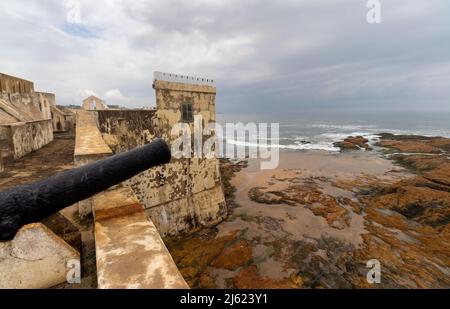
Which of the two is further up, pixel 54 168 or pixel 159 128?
pixel 159 128

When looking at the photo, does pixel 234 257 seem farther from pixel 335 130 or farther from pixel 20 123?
pixel 335 130

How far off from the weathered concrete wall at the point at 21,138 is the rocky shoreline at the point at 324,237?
608cm

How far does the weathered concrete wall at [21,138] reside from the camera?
22.7 ft

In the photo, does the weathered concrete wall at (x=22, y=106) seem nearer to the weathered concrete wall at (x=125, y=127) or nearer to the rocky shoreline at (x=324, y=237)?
the weathered concrete wall at (x=125, y=127)

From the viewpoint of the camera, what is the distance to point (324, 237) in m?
9.70

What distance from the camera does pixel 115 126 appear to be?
308 inches

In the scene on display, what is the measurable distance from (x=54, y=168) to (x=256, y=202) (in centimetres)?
1005

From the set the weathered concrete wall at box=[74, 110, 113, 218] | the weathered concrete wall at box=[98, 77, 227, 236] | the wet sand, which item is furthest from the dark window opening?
the wet sand

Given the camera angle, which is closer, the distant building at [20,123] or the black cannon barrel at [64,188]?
the black cannon barrel at [64,188]

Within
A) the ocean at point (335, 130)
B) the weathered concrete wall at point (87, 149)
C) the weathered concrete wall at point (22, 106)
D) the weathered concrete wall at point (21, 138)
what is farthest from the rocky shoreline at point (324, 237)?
the ocean at point (335, 130)

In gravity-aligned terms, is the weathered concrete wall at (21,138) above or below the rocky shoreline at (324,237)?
above

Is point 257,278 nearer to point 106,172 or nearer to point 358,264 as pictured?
point 358,264

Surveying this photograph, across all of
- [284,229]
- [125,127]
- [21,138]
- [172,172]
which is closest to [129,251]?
[125,127]

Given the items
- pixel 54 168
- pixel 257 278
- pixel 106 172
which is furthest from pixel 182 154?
pixel 106 172
